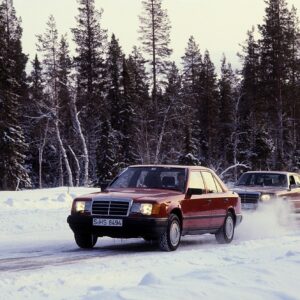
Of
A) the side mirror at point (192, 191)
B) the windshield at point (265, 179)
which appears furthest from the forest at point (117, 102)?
the side mirror at point (192, 191)

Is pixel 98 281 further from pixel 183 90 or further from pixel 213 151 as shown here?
pixel 213 151

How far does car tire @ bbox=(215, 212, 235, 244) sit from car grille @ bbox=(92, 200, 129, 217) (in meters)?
3.05

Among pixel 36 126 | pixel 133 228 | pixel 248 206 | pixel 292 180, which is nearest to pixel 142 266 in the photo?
pixel 133 228

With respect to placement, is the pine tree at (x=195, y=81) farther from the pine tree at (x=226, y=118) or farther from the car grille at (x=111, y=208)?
the car grille at (x=111, y=208)

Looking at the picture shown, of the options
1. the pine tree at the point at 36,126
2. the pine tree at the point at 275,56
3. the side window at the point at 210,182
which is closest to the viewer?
the side window at the point at 210,182

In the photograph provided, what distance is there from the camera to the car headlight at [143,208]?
11383 mm

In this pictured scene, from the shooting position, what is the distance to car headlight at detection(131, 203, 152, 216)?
37.3 ft

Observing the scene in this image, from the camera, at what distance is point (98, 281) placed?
8.04 meters

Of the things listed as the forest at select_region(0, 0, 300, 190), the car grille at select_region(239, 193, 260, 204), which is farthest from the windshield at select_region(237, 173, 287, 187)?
the forest at select_region(0, 0, 300, 190)

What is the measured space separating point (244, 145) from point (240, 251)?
199ft

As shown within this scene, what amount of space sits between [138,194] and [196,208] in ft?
4.77

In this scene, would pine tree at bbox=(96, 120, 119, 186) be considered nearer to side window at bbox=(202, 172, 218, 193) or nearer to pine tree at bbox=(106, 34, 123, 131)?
pine tree at bbox=(106, 34, 123, 131)

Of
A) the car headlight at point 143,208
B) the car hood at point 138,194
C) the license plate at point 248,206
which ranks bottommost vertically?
the license plate at point 248,206

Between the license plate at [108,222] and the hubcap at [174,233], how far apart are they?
1009 millimetres
